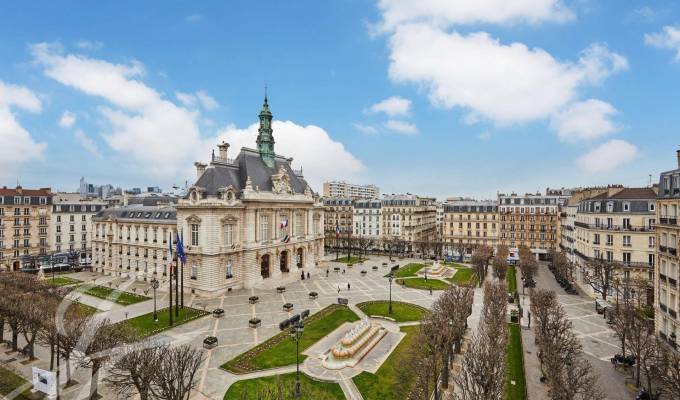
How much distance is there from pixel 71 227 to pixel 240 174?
1902 inches

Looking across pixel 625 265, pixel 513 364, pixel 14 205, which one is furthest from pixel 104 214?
pixel 625 265

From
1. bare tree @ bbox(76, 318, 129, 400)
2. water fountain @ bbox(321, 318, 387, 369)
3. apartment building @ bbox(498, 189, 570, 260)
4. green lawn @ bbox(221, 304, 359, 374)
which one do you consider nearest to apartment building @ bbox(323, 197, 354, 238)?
apartment building @ bbox(498, 189, 570, 260)

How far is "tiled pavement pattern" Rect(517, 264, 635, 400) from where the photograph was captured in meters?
27.4

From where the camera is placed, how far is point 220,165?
194ft

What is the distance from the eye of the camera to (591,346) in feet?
117

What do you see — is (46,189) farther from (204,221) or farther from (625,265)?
(625,265)

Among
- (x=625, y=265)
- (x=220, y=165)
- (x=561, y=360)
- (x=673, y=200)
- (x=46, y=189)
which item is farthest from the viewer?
(x=46, y=189)

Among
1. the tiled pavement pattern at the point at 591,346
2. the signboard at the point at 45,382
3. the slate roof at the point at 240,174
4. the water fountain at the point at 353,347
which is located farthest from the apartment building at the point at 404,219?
the signboard at the point at 45,382

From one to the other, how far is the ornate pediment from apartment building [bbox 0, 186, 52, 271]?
52.0m

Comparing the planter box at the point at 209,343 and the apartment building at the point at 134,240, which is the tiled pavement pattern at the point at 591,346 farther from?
the apartment building at the point at 134,240

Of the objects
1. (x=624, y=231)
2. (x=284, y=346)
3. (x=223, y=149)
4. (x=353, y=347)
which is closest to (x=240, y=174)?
(x=223, y=149)

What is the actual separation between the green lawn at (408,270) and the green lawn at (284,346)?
27.5 meters

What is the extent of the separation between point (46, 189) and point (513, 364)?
9710 centimetres

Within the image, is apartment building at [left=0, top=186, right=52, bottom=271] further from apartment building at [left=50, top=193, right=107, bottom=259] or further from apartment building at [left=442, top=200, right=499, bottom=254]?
apartment building at [left=442, top=200, right=499, bottom=254]
